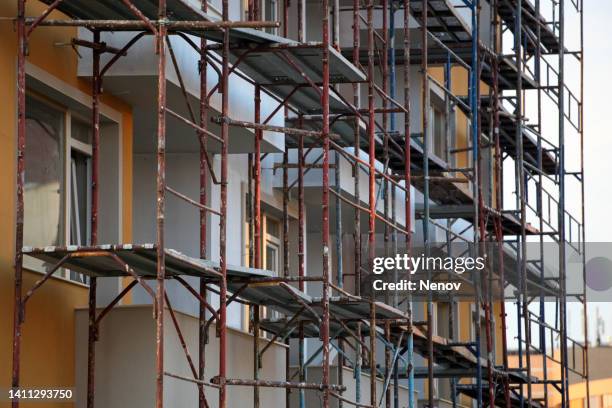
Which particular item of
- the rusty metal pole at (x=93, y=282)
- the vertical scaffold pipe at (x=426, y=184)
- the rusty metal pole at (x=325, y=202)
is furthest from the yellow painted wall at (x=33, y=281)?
the vertical scaffold pipe at (x=426, y=184)

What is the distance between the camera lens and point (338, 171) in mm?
23406

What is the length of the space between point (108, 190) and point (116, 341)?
7.12ft

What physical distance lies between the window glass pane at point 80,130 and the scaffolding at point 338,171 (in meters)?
0.77

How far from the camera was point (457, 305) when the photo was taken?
35594 millimetres

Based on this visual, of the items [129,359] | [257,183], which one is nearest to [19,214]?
[129,359]

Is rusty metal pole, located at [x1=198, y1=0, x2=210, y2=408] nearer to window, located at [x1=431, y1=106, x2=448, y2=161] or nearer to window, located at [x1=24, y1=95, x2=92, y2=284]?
window, located at [x1=24, y1=95, x2=92, y2=284]

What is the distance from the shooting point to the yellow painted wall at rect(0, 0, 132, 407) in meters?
15.0

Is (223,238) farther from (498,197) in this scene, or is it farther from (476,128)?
(498,197)

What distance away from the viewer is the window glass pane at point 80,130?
56.5ft

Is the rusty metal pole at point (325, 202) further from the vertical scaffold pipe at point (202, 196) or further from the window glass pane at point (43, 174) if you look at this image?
the window glass pane at point (43, 174)

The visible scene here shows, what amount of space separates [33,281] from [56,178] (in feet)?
4.93

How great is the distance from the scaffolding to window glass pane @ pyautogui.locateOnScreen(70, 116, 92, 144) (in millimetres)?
765

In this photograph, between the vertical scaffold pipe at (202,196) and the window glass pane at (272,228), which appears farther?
the window glass pane at (272,228)

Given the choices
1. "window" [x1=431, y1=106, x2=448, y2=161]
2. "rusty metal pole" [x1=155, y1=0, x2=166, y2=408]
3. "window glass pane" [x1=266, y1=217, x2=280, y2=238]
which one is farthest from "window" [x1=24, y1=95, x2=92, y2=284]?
"window" [x1=431, y1=106, x2=448, y2=161]
